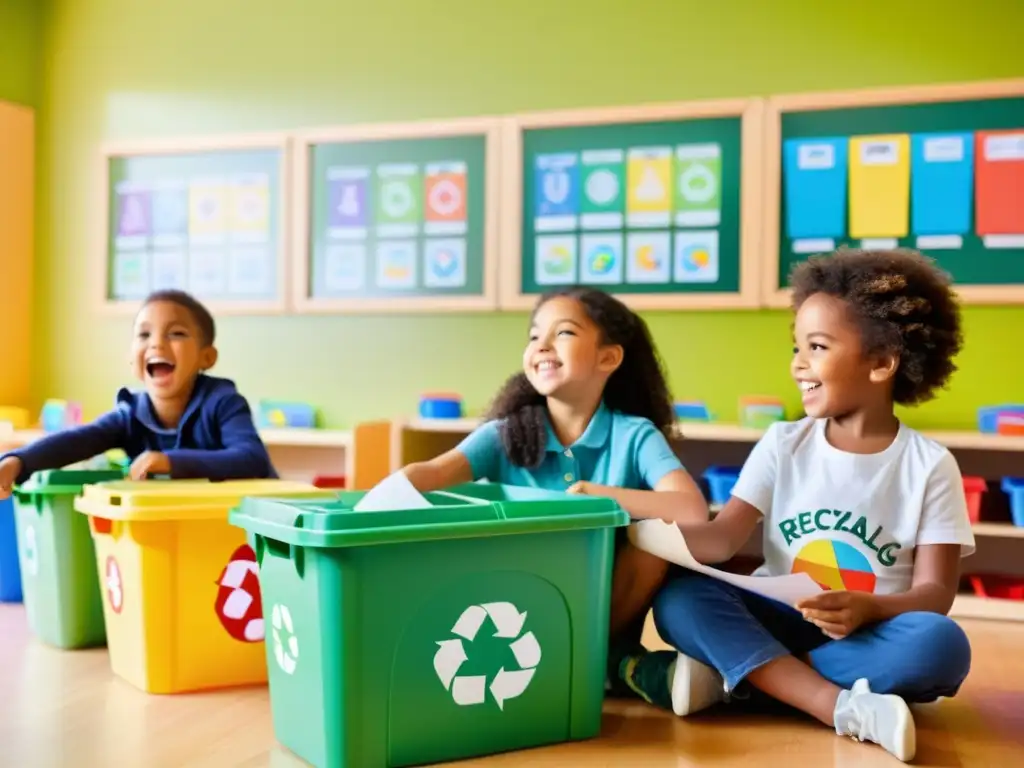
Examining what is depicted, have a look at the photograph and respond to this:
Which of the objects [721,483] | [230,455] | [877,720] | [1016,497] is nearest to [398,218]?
[721,483]

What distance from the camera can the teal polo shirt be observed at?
160 cm

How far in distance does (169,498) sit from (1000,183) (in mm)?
2061

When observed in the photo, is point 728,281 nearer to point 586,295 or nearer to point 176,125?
point 586,295

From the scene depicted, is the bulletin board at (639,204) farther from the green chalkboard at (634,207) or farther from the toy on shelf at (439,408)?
the toy on shelf at (439,408)

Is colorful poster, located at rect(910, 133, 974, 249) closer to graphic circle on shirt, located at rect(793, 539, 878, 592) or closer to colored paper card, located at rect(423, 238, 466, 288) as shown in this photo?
colored paper card, located at rect(423, 238, 466, 288)

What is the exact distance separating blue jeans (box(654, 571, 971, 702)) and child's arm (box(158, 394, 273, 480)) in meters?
0.76

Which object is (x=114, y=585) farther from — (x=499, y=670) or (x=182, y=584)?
(x=499, y=670)

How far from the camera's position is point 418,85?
298 cm

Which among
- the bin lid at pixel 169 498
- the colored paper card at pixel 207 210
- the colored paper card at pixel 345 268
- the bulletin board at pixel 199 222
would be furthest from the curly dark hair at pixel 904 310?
the colored paper card at pixel 207 210

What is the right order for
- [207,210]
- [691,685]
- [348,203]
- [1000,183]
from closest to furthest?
[691,685] < [1000,183] < [348,203] < [207,210]

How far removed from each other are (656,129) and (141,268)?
5.33ft

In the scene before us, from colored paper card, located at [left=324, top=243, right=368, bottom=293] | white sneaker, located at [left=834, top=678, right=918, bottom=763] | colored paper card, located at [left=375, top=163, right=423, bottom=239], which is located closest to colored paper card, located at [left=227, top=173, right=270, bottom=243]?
colored paper card, located at [left=324, top=243, right=368, bottom=293]

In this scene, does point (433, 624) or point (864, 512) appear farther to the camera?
point (864, 512)

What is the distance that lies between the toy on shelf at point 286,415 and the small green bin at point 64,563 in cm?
117
